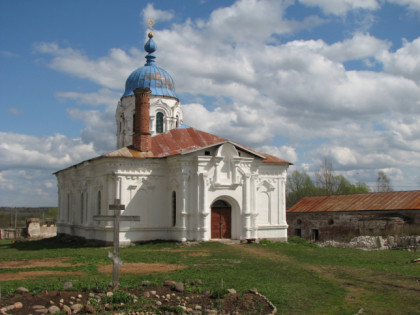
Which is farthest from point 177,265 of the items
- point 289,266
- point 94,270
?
point 289,266

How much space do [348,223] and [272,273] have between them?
20531 millimetres

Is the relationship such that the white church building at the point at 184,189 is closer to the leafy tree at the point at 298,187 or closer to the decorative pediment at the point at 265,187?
the decorative pediment at the point at 265,187

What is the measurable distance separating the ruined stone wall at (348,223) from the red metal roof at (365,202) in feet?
1.28

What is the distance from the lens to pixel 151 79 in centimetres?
3328

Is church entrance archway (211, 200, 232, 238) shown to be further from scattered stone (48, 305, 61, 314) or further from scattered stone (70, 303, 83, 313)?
scattered stone (48, 305, 61, 314)

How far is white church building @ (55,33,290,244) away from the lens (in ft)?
77.7

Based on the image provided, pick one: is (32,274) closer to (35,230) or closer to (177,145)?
(177,145)

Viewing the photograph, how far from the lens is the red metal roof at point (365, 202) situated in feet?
102

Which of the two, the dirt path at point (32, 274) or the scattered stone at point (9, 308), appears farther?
the dirt path at point (32, 274)

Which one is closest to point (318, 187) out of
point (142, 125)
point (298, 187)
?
point (298, 187)

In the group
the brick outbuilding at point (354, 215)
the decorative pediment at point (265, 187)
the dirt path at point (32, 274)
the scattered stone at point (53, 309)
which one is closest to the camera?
the scattered stone at point (53, 309)

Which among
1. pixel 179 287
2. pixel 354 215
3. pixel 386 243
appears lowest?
pixel 386 243

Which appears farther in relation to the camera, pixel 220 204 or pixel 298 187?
pixel 298 187

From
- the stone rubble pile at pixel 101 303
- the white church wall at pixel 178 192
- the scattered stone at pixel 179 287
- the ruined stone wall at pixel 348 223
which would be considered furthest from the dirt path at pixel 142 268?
the ruined stone wall at pixel 348 223
